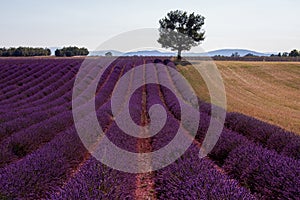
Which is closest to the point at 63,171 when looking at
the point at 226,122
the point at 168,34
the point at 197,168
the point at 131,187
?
the point at 131,187

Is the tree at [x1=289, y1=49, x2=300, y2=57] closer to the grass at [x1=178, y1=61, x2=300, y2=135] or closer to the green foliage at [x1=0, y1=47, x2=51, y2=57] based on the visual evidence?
the grass at [x1=178, y1=61, x2=300, y2=135]

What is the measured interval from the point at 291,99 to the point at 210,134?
12673 mm

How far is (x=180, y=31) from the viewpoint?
30.6 m

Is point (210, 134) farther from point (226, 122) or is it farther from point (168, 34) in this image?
point (168, 34)

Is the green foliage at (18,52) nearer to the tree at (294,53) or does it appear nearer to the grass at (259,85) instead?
the grass at (259,85)

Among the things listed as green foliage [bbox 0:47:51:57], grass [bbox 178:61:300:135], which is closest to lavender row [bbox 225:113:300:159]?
grass [bbox 178:61:300:135]

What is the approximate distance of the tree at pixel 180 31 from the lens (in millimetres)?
30391

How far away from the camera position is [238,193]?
267cm

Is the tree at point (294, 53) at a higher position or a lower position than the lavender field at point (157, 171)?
higher

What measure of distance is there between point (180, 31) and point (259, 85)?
11490 mm

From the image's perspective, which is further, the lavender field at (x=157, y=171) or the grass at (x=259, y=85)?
the grass at (x=259, y=85)

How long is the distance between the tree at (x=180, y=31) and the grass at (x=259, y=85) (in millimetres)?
4152

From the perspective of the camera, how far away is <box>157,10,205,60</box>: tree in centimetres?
3039

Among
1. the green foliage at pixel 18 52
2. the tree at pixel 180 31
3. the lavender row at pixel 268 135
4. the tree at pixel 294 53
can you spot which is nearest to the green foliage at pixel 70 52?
the green foliage at pixel 18 52
